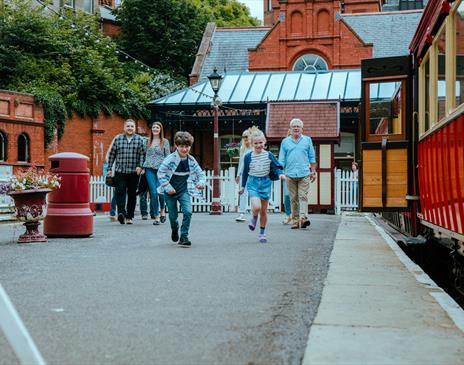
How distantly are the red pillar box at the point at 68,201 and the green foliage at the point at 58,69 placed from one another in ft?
77.7

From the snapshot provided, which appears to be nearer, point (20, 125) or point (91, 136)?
point (20, 125)

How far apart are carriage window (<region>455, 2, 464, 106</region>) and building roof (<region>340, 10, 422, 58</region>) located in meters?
38.6

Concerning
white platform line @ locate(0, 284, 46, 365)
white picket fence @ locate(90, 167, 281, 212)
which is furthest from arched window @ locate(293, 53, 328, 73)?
white platform line @ locate(0, 284, 46, 365)

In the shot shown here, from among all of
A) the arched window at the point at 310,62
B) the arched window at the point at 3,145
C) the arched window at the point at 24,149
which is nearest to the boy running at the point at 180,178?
the arched window at the point at 3,145

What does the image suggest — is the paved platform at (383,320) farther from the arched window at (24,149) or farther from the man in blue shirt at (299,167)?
the arched window at (24,149)

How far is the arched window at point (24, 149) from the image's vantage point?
3328 centimetres

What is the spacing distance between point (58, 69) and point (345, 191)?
62.5ft

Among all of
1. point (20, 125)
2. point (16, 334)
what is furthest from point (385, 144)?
point (20, 125)

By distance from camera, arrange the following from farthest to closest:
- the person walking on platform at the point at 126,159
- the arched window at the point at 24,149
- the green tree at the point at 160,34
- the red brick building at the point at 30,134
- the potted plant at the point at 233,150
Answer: the green tree at the point at 160,34 → the arched window at the point at 24,149 → the potted plant at the point at 233,150 → the red brick building at the point at 30,134 → the person walking on platform at the point at 126,159

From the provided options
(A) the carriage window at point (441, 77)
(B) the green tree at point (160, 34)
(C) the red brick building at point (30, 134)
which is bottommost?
(A) the carriage window at point (441, 77)

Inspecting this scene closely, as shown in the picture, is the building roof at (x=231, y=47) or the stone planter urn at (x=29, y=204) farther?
the building roof at (x=231, y=47)

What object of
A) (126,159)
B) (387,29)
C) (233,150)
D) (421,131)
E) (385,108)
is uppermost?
(387,29)

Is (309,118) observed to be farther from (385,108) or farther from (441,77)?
(441,77)

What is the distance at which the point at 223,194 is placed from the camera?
21.9 metres
